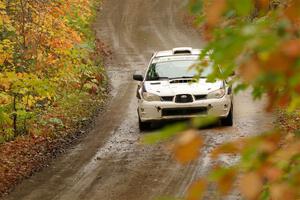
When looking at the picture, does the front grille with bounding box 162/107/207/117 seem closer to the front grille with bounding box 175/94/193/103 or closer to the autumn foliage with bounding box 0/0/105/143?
the front grille with bounding box 175/94/193/103

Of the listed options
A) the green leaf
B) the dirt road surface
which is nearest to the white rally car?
the dirt road surface

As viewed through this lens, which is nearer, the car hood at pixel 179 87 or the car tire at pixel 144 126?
the car hood at pixel 179 87

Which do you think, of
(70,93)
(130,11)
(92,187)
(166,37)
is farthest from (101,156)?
(130,11)

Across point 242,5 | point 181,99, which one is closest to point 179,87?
point 181,99

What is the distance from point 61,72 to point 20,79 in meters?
2.52

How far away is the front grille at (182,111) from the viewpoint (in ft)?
42.2

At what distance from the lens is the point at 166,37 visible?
3278 cm

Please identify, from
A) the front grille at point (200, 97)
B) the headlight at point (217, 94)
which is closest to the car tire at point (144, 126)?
the front grille at point (200, 97)

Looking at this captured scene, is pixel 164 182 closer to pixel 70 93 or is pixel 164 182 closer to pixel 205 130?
pixel 205 130

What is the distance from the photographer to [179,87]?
13.0 m

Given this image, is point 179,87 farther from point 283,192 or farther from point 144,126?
point 283,192

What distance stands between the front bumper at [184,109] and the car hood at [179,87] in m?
0.22

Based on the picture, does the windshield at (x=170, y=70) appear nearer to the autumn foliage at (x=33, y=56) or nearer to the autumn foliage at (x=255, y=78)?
the autumn foliage at (x=33, y=56)

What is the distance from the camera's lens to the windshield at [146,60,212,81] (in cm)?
1366
